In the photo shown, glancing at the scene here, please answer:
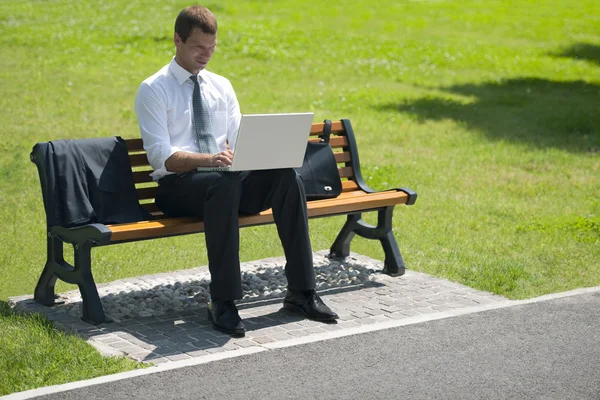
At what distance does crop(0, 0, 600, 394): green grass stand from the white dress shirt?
138cm

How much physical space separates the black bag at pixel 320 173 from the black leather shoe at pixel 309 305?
41.0 inches

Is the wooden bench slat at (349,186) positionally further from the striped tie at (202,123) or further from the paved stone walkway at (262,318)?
the striped tie at (202,123)

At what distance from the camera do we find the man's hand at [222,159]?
19.8 feet

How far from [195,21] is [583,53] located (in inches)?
758

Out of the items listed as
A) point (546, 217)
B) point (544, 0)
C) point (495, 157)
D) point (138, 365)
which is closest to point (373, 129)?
point (495, 157)

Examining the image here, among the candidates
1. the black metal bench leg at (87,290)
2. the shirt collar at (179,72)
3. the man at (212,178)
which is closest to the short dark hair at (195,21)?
the man at (212,178)

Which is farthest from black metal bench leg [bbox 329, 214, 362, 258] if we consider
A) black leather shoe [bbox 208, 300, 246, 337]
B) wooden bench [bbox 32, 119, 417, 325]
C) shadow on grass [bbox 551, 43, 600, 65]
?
shadow on grass [bbox 551, 43, 600, 65]

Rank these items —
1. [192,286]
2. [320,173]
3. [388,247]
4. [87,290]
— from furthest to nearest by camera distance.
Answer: [388,247]
[320,173]
[192,286]
[87,290]

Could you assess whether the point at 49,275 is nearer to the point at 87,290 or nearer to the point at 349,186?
the point at 87,290

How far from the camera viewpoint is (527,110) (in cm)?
1641

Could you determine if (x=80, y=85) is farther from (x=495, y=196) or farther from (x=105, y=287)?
(x=105, y=287)

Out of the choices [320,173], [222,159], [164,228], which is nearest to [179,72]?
[222,159]

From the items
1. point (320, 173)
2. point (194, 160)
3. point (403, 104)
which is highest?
point (194, 160)

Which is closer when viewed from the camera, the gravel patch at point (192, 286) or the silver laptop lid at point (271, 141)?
the silver laptop lid at point (271, 141)
